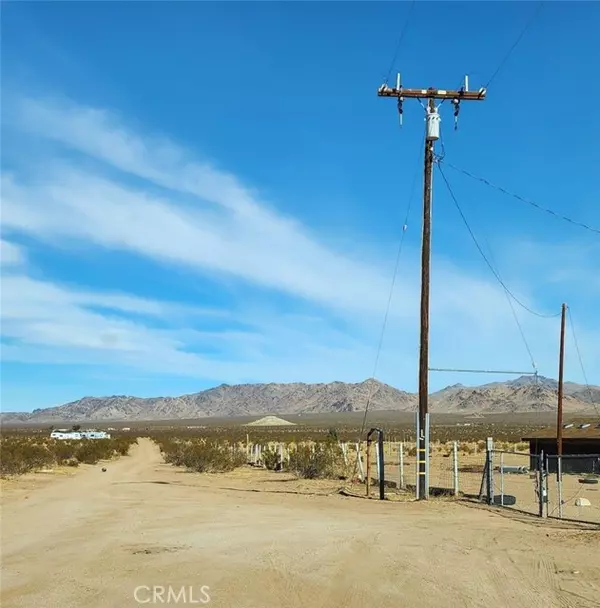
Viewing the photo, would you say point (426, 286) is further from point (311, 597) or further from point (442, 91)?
point (311, 597)

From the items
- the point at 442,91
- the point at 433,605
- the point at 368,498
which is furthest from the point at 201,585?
the point at 442,91

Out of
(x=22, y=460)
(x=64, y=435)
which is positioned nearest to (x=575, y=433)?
(x=22, y=460)

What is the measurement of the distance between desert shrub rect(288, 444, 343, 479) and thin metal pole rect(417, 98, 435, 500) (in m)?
9.87

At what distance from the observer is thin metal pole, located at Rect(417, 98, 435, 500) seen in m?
20.6

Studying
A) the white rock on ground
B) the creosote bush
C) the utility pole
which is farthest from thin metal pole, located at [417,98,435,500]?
the creosote bush

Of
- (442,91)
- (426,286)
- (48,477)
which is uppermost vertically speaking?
(442,91)

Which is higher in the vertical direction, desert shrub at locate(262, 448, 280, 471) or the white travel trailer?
desert shrub at locate(262, 448, 280, 471)

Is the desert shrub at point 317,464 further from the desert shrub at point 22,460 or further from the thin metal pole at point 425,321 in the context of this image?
the desert shrub at point 22,460

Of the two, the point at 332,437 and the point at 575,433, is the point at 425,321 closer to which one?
the point at 575,433

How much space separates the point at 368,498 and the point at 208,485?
26.7 feet

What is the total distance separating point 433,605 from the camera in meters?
8.45

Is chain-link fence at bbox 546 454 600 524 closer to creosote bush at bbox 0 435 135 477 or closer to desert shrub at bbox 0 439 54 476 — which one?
desert shrub at bbox 0 439 54 476

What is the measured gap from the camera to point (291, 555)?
1144 centimetres

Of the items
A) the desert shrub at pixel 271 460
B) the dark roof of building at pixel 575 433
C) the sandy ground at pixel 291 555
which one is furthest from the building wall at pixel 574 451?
the sandy ground at pixel 291 555
